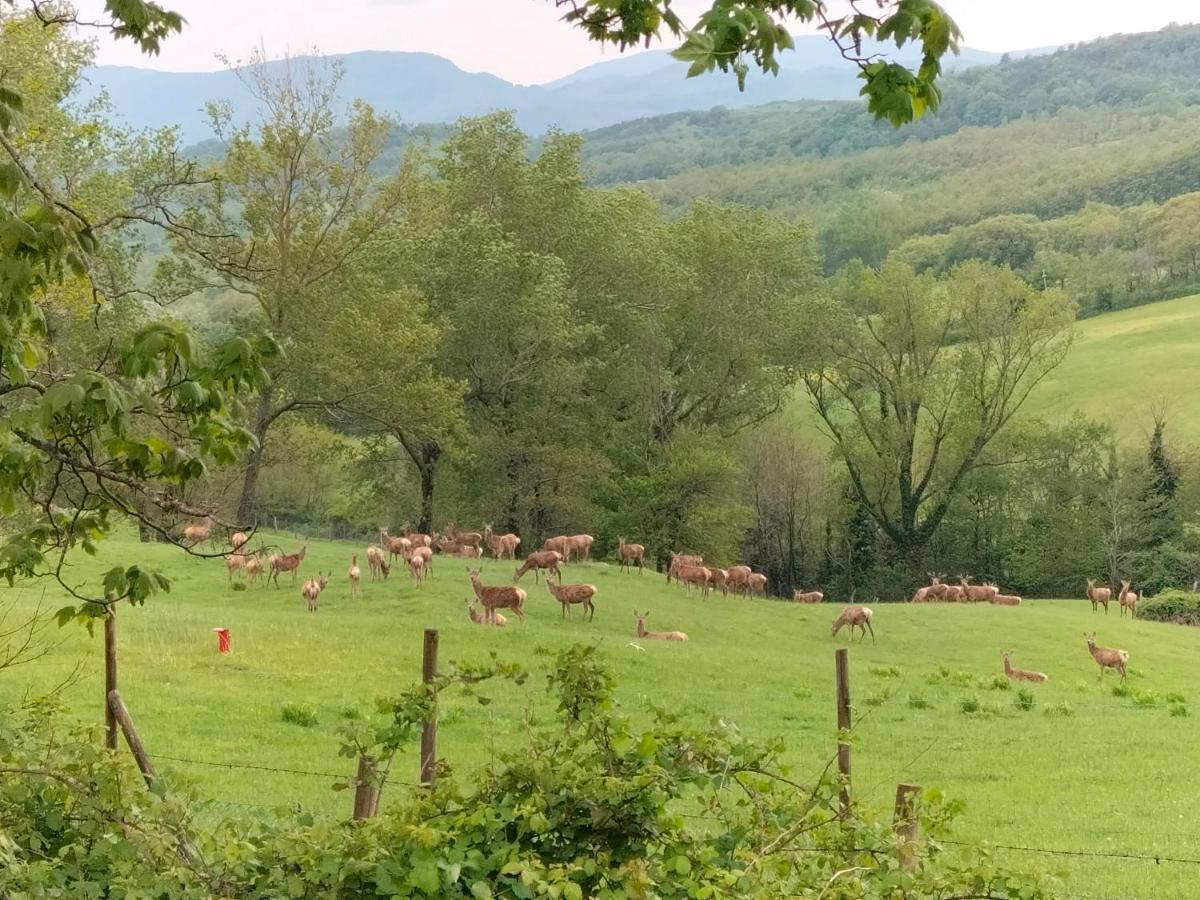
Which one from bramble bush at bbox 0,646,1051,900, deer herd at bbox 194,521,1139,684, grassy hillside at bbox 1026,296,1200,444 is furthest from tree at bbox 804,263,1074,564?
bramble bush at bbox 0,646,1051,900

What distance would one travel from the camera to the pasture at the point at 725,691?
1140cm

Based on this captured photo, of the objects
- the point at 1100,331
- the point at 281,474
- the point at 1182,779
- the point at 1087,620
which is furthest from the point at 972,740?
the point at 1100,331

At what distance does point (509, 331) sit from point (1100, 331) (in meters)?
63.9

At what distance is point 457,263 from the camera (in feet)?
126

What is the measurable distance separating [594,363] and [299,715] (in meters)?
28.5

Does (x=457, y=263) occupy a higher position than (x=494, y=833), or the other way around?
(x=457, y=263)

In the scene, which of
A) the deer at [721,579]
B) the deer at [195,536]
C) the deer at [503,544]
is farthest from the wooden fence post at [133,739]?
the deer at [503,544]

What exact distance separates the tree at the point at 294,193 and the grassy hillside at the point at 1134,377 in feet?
147

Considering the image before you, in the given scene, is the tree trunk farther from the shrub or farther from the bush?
the bush

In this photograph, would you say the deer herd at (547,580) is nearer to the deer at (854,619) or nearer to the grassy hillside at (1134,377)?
the deer at (854,619)

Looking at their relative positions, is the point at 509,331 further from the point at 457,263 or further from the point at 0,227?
the point at 0,227

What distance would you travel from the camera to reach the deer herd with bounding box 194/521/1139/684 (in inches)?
912

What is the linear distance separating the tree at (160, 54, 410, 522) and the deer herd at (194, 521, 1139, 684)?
6.28m

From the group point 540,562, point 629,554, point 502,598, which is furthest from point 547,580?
point 629,554
